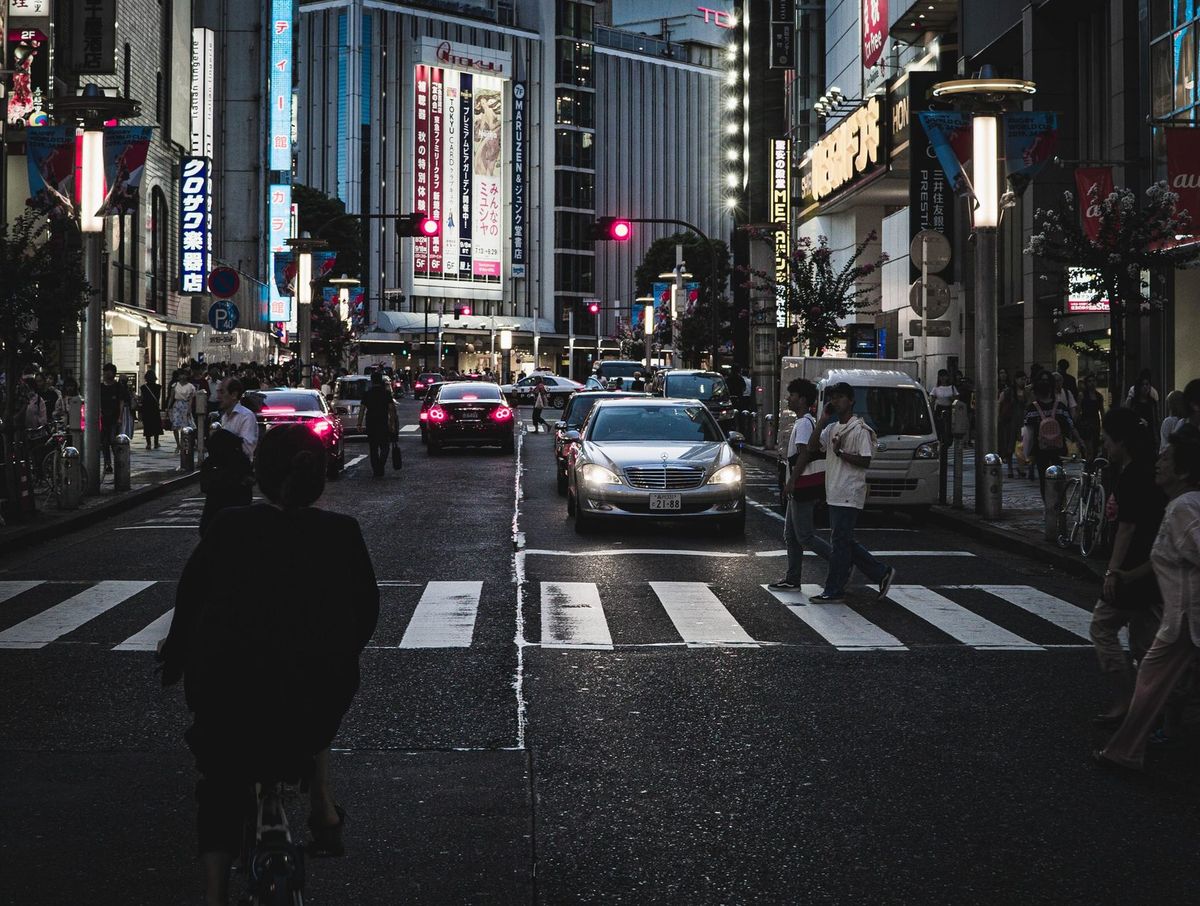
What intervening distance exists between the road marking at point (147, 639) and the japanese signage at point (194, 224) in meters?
41.6

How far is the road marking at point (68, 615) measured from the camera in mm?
10777

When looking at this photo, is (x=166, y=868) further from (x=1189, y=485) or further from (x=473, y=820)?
(x=1189, y=485)

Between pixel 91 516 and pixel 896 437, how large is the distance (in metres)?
10.5

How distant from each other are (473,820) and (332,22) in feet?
438

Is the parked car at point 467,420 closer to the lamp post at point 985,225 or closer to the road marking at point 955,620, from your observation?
the lamp post at point 985,225

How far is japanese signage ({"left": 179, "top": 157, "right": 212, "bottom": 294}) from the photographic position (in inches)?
2012

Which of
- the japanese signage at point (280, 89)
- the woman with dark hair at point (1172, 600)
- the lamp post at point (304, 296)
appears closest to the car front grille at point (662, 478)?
the woman with dark hair at point (1172, 600)

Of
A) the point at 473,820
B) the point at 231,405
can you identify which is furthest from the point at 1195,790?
the point at 231,405

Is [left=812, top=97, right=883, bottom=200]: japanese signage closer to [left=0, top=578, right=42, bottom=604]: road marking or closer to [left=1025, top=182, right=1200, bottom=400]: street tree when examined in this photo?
[left=1025, top=182, right=1200, bottom=400]: street tree

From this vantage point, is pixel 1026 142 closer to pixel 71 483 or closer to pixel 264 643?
pixel 71 483

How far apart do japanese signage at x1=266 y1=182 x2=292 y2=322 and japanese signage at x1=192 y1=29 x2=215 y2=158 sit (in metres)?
15.1

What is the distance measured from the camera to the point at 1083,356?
34438 millimetres

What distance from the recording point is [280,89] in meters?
74.0

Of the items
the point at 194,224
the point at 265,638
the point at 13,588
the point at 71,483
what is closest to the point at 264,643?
the point at 265,638
